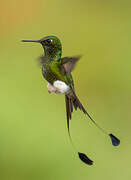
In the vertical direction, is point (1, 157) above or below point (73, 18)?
below

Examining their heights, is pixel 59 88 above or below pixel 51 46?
below

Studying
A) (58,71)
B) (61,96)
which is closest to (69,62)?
(58,71)

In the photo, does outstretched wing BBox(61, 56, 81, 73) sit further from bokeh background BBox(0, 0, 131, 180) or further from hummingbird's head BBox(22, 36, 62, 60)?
bokeh background BBox(0, 0, 131, 180)

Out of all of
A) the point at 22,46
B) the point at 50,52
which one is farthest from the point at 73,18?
the point at 50,52

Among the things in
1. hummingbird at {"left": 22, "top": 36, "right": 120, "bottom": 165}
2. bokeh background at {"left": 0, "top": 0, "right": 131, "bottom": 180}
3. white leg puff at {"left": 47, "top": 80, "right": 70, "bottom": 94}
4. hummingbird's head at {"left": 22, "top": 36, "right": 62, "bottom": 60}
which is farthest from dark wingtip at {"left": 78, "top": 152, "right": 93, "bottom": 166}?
bokeh background at {"left": 0, "top": 0, "right": 131, "bottom": 180}

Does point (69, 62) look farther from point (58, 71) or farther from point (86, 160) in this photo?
point (86, 160)

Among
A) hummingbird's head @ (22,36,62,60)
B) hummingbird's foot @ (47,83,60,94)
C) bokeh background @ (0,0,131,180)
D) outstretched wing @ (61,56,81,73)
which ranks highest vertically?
bokeh background @ (0,0,131,180)

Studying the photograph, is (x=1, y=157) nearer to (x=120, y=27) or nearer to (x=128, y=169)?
(x=128, y=169)
